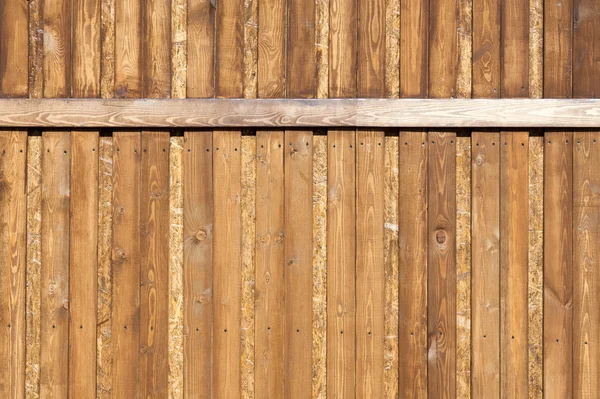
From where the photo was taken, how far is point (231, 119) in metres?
2.59

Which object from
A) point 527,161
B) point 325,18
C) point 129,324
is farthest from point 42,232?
point 527,161

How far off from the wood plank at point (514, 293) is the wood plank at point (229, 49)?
146 centimetres

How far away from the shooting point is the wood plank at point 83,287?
2605 millimetres

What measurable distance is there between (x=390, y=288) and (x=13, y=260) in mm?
1875

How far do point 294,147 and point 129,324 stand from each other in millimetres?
1195

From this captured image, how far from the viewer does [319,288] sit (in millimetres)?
2602

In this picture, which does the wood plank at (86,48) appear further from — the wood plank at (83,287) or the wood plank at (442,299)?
the wood plank at (442,299)

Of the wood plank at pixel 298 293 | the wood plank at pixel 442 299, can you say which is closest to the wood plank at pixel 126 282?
the wood plank at pixel 298 293

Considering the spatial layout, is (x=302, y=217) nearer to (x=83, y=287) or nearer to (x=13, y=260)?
(x=83, y=287)

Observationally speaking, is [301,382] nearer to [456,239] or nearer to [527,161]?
[456,239]

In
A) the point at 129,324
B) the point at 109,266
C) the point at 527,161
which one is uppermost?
the point at 527,161

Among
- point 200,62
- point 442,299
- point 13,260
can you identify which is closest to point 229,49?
point 200,62

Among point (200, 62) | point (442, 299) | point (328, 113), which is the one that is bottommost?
point (442, 299)

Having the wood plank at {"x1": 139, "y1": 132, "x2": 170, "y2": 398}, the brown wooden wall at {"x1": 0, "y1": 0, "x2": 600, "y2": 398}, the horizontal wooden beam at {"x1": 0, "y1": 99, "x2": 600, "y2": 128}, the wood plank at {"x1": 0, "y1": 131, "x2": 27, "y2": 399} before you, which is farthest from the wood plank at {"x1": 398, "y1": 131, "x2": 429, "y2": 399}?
the wood plank at {"x1": 0, "y1": 131, "x2": 27, "y2": 399}
